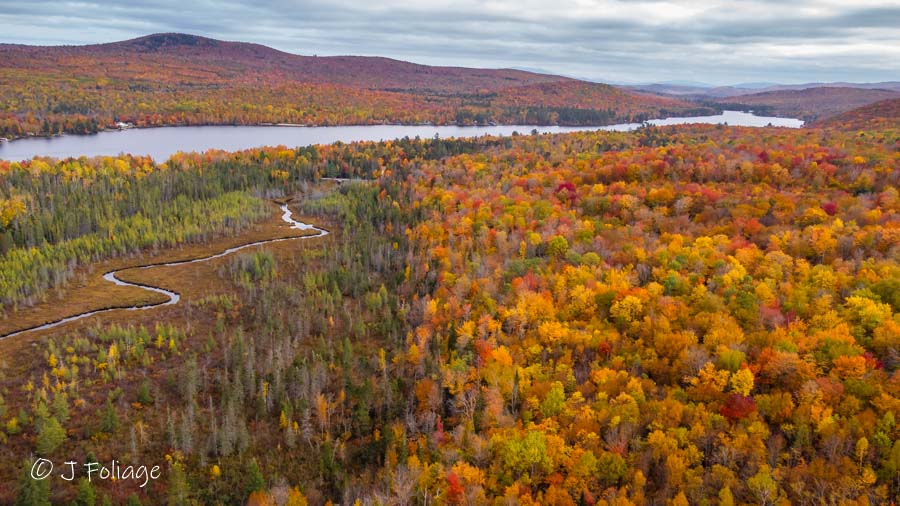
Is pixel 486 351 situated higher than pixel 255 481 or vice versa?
pixel 486 351

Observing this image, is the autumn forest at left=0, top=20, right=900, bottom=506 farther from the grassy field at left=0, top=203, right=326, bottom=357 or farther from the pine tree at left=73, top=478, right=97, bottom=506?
the pine tree at left=73, top=478, right=97, bottom=506

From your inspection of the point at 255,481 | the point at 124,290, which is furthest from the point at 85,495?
the point at 124,290

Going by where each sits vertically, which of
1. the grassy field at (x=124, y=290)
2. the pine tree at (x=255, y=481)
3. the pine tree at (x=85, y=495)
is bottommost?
the pine tree at (x=255, y=481)

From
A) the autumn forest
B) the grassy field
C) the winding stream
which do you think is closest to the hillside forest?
the autumn forest

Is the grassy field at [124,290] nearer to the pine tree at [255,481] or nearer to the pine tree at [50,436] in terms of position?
A: the pine tree at [50,436]

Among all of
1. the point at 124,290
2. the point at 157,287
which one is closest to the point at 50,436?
the point at 124,290

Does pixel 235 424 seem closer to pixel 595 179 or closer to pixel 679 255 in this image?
pixel 679 255

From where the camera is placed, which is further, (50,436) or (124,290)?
(124,290)

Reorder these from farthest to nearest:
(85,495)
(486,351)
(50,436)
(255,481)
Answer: (486,351) → (50,436) → (255,481) → (85,495)

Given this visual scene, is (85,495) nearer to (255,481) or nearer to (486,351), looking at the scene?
(255,481)

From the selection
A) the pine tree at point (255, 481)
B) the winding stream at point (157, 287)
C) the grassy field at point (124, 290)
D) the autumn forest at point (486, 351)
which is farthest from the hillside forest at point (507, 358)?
the winding stream at point (157, 287)

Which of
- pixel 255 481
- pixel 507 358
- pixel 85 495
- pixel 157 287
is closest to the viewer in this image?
pixel 85 495

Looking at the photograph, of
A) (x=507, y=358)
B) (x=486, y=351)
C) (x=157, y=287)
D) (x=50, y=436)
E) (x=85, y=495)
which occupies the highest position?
(x=157, y=287)
